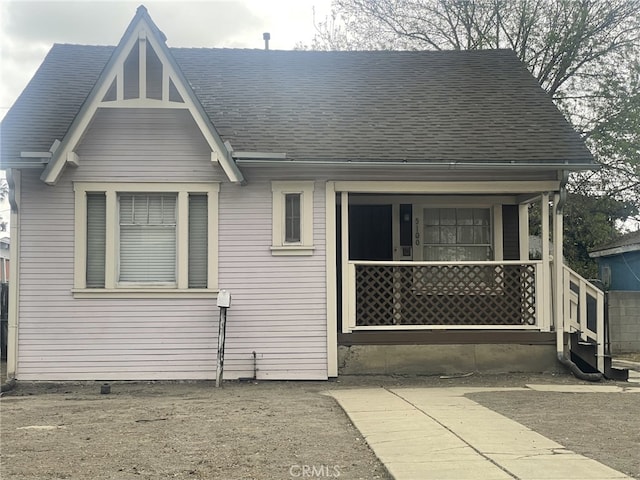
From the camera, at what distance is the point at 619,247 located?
24.5 metres

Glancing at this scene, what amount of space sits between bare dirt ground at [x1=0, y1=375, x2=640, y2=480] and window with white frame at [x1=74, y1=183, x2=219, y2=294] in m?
1.66

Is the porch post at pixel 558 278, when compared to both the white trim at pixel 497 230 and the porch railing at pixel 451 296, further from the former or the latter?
the white trim at pixel 497 230

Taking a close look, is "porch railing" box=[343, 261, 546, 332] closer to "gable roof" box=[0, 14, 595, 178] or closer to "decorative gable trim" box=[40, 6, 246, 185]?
"gable roof" box=[0, 14, 595, 178]

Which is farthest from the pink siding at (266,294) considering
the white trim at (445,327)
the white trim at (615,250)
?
the white trim at (615,250)

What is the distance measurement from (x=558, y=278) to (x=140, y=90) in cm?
738

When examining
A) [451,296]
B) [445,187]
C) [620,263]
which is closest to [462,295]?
[451,296]

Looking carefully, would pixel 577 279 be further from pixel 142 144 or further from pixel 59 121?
pixel 59 121

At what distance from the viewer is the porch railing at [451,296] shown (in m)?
12.0

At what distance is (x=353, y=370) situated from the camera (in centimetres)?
1187

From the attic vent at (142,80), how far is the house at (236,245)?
0.10 feet

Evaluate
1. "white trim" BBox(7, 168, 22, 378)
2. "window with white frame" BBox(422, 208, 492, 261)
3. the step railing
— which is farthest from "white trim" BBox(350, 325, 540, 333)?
"white trim" BBox(7, 168, 22, 378)

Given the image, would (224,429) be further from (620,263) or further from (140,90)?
(620,263)

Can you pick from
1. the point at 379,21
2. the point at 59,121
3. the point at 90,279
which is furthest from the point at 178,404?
the point at 379,21

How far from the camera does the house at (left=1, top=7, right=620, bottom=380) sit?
11.5 meters
